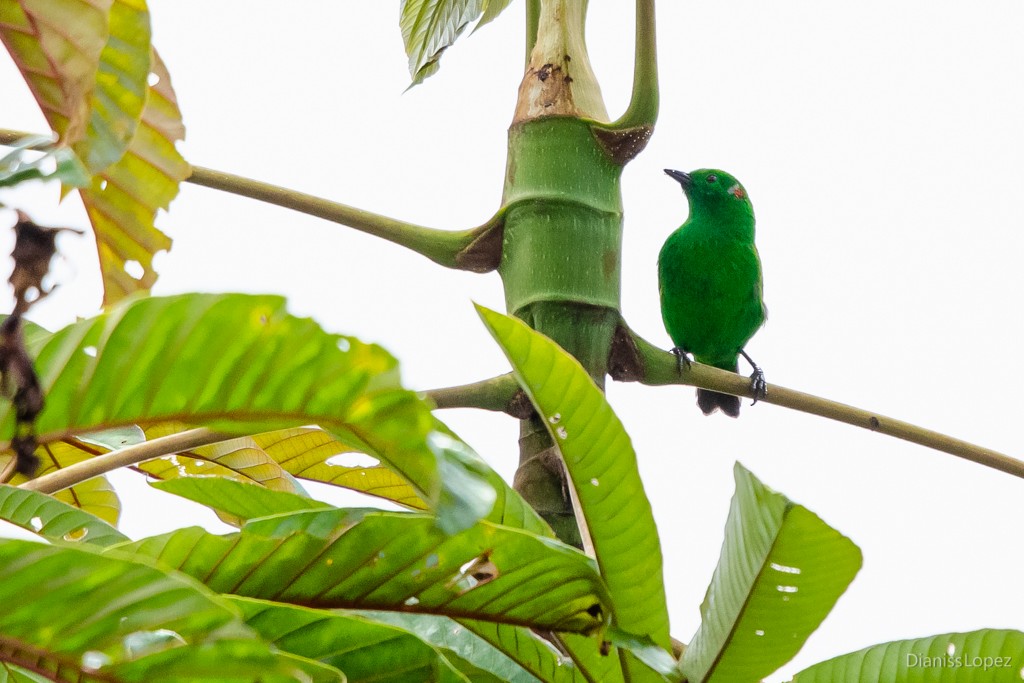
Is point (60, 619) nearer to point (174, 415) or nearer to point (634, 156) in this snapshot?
point (174, 415)

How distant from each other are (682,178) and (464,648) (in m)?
3.10

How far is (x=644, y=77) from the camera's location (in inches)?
57.2

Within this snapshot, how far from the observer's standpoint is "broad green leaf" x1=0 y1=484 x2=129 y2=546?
1008 millimetres

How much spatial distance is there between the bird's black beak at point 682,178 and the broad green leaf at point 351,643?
3.23 metres

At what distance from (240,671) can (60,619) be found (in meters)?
0.12

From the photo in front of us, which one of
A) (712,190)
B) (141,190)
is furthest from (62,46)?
(712,190)

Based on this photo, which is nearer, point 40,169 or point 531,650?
point 40,169

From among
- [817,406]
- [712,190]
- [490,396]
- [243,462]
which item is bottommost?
[243,462]

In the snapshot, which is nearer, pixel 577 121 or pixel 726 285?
pixel 577 121

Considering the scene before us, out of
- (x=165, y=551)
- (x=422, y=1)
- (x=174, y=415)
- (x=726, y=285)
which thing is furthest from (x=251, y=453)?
(x=726, y=285)

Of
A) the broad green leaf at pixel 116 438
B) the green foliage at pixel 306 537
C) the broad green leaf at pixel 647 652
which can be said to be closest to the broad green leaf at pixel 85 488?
the broad green leaf at pixel 116 438

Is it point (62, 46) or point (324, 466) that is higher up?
point (62, 46)

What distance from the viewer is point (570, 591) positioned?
34.4 inches

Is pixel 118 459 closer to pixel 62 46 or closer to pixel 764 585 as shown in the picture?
pixel 62 46
